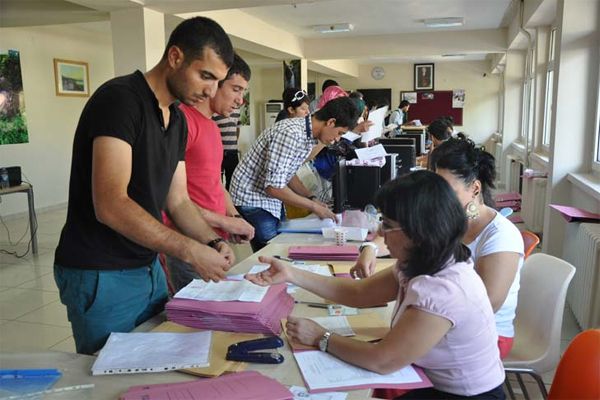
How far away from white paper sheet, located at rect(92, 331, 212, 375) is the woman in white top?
0.79 m

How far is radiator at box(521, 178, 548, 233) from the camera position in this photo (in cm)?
553

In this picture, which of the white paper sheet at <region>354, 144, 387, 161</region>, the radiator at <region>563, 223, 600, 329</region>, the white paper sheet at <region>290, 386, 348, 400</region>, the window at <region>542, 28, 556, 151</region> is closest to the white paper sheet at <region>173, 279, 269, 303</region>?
the white paper sheet at <region>290, 386, 348, 400</region>

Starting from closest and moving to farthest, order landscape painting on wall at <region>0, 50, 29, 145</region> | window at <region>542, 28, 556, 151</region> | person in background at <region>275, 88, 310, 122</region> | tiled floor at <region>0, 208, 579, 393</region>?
tiled floor at <region>0, 208, 579, 393</region> → person in background at <region>275, 88, 310, 122</region> → window at <region>542, 28, 556, 151</region> → landscape painting on wall at <region>0, 50, 29, 145</region>

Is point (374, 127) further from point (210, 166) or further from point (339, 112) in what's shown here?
point (210, 166)

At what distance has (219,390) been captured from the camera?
43.4 inches

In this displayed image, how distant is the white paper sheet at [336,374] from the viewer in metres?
1.19

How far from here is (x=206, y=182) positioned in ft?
7.73

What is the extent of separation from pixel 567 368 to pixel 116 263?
1280 millimetres

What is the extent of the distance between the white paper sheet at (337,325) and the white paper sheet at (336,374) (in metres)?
0.17

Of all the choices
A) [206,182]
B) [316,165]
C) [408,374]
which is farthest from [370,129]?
[408,374]

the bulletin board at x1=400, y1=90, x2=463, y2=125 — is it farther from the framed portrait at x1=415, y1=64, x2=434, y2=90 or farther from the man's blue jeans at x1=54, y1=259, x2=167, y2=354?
the man's blue jeans at x1=54, y1=259, x2=167, y2=354

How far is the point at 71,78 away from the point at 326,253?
7.28 meters

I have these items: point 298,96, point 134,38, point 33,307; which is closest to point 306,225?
point 298,96

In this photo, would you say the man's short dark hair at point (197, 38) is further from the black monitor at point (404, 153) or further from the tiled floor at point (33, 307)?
the black monitor at point (404, 153)
